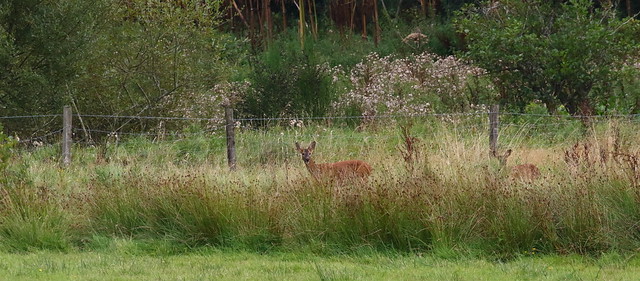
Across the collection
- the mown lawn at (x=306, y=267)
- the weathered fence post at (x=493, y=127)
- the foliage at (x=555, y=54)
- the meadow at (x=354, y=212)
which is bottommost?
the mown lawn at (x=306, y=267)

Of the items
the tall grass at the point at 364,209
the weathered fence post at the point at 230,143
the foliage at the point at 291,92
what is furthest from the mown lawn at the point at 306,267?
the foliage at the point at 291,92

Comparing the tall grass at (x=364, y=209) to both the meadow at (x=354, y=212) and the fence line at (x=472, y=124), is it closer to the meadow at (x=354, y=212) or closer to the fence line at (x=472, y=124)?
the meadow at (x=354, y=212)

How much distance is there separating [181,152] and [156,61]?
13.9 feet

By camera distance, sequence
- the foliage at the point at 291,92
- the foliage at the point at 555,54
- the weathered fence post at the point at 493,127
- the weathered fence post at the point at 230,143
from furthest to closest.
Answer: the foliage at the point at 291,92
the foliage at the point at 555,54
the weathered fence post at the point at 230,143
the weathered fence post at the point at 493,127

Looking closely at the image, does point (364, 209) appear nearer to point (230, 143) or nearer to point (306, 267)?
point (306, 267)

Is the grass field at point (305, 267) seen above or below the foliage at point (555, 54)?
below

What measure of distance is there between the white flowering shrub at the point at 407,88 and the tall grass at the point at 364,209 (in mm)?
8606

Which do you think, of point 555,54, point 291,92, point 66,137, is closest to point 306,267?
point 66,137

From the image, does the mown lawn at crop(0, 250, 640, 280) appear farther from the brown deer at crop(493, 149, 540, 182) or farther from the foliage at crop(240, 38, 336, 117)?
the foliage at crop(240, 38, 336, 117)

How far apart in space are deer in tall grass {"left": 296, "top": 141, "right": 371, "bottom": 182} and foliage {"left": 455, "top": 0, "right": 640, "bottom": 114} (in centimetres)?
661

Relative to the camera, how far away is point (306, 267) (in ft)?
27.7

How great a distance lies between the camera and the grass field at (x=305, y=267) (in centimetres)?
788

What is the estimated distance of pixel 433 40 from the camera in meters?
33.9

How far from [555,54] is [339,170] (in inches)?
289
